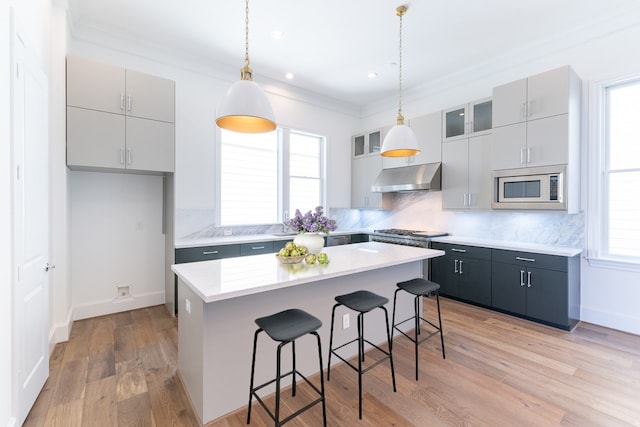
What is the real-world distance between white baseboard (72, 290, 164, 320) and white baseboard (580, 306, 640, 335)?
5.30m

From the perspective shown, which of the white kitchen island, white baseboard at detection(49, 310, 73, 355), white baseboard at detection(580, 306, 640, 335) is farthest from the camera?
white baseboard at detection(580, 306, 640, 335)

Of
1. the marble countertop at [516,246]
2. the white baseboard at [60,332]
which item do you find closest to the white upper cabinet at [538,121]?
the marble countertop at [516,246]

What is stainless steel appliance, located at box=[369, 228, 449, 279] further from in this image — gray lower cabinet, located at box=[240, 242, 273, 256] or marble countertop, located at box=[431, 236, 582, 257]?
gray lower cabinet, located at box=[240, 242, 273, 256]

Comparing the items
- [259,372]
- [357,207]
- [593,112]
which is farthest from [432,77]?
[259,372]

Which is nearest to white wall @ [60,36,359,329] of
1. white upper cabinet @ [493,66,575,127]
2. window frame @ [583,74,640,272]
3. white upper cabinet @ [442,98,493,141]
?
white upper cabinet @ [442,98,493,141]

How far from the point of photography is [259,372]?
2107mm

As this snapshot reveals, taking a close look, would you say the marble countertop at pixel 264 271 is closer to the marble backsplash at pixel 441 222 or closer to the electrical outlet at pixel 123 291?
the marble backsplash at pixel 441 222

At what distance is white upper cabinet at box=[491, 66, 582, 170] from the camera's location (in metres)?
3.23

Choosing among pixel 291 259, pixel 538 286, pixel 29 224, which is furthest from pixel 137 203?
pixel 538 286

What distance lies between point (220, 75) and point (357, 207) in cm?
332

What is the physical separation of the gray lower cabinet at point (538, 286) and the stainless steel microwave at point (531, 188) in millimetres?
581

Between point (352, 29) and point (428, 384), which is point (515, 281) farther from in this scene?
point (352, 29)

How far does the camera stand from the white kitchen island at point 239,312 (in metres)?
1.88

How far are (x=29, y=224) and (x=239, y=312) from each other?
60.2 inches
